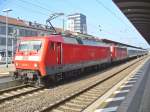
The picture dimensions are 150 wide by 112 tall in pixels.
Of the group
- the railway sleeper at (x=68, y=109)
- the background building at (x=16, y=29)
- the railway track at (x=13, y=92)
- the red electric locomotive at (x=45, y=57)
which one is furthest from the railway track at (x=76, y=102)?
the background building at (x=16, y=29)

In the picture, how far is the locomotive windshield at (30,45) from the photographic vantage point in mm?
18483

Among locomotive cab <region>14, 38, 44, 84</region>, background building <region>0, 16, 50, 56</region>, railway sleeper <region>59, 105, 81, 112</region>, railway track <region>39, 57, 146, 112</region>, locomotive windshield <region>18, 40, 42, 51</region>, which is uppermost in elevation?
background building <region>0, 16, 50, 56</region>

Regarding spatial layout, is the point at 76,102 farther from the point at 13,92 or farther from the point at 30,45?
the point at 30,45

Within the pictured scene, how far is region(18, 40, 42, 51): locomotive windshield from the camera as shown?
18.5 metres

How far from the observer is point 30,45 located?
18922mm

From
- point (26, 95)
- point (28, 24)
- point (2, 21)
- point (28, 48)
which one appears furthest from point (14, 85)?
point (28, 24)

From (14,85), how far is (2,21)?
63870 millimetres

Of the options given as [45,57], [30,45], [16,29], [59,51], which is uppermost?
[16,29]

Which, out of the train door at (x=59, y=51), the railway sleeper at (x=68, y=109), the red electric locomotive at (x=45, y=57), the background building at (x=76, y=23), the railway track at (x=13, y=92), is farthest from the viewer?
the background building at (x=76, y=23)

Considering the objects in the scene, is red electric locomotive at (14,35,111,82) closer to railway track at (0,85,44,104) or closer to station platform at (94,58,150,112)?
railway track at (0,85,44,104)

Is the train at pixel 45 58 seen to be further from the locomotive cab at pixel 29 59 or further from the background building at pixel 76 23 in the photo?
the background building at pixel 76 23

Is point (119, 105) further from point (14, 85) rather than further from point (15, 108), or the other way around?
point (14, 85)

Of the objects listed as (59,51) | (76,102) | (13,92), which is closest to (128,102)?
(76,102)

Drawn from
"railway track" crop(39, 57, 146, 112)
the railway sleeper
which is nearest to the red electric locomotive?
"railway track" crop(39, 57, 146, 112)
